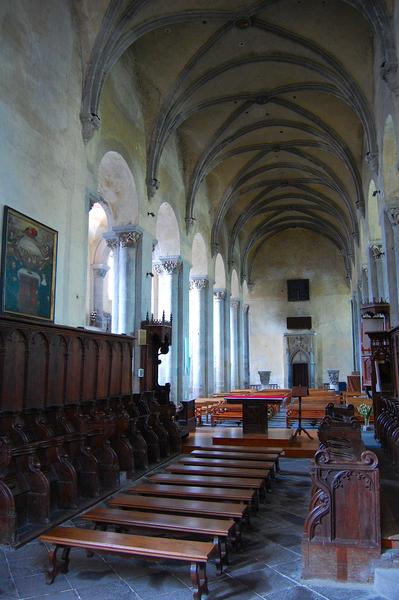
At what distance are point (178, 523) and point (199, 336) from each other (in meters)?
17.5

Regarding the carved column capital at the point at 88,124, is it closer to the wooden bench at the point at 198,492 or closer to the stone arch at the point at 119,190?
the stone arch at the point at 119,190

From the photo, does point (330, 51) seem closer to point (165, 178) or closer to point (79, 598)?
point (165, 178)

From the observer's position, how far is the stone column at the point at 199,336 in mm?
21484

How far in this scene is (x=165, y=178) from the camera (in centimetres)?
1692

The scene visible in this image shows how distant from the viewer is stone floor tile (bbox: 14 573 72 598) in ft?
12.9

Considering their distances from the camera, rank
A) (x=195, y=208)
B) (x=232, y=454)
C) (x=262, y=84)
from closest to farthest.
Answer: (x=232, y=454), (x=262, y=84), (x=195, y=208)

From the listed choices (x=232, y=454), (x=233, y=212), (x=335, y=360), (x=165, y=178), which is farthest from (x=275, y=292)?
(x=232, y=454)

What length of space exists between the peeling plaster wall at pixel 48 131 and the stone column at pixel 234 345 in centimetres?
1946

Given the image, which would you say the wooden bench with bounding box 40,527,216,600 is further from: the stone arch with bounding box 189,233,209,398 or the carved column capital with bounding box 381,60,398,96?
the stone arch with bounding box 189,233,209,398

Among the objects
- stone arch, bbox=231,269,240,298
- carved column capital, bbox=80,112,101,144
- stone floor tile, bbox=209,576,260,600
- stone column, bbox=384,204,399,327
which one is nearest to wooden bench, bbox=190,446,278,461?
stone floor tile, bbox=209,576,260,600

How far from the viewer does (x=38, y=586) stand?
404 centimetres

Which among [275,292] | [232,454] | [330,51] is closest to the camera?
[232,454]

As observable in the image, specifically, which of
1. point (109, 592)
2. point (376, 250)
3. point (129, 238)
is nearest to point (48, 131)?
point (129, 238)

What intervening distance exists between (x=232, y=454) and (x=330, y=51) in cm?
1128
